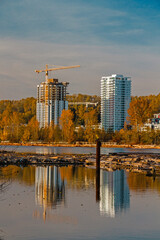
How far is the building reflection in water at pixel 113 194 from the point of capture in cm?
1951

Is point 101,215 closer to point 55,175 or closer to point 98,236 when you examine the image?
point 98,236

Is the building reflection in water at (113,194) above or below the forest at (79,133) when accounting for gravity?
below

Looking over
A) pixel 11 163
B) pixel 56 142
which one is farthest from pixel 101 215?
pixel 56 142

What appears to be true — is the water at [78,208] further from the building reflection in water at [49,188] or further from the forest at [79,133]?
the forest at [79,133]

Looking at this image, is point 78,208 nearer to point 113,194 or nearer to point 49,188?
point 113,194

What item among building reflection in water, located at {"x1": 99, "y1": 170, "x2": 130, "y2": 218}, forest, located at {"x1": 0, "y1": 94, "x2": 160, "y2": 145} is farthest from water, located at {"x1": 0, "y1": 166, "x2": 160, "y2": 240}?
forest, located at {"x1": 0, "y1": 94, "x2": 160, "y2": 145}

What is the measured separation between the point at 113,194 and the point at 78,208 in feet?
14.3

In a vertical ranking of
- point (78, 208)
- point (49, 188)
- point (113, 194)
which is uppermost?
point (49, 188)

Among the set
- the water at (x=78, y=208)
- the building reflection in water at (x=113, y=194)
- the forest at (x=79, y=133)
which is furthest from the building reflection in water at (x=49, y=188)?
the forest at (x=79, y=133)

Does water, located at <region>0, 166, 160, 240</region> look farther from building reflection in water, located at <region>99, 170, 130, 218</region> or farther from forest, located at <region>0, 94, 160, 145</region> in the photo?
forest, located at <region>0, 94, 160, 145</region>

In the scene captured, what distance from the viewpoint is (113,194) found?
23656mm

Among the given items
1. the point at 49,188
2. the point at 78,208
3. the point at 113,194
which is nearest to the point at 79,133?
the point at 49,188

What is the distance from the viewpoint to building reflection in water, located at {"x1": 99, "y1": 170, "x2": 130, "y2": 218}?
768 inches

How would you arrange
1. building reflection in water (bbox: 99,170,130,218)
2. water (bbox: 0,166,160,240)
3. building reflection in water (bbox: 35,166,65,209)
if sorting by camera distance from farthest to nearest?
1. building reflection in water (bbox: 35,166,65,209)
2. building reflection in water (bbox: 99,170,130,218)
3. water (bbox: 0,166,160,240)
